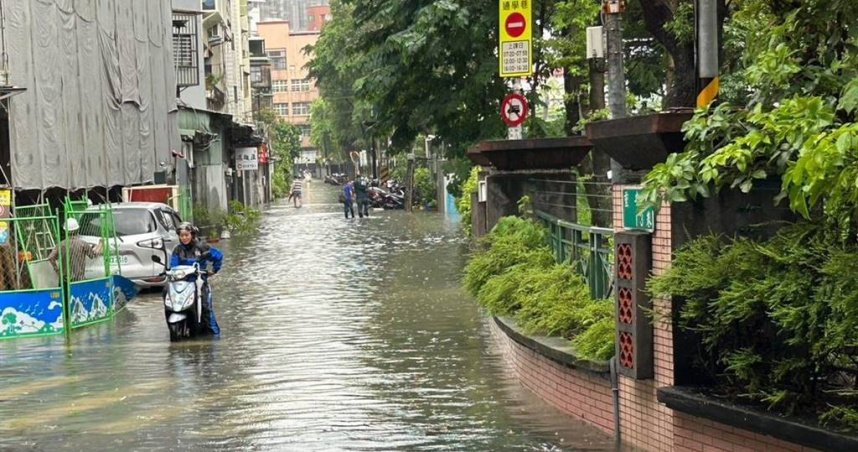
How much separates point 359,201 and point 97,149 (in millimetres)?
25723

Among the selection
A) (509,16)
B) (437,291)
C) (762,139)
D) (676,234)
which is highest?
(509,16)

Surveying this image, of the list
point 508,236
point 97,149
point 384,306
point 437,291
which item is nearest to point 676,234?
point 508,236

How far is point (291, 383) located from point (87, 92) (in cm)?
1542

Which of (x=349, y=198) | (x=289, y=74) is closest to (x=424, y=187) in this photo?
(x=349, y=198)

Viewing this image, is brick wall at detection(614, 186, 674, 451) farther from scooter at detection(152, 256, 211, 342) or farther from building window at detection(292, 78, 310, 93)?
building window at detection(292, 78, 310, 93)

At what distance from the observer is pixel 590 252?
441 inches

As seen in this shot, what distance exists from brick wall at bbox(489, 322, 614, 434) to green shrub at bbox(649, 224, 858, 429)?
4.42 ft

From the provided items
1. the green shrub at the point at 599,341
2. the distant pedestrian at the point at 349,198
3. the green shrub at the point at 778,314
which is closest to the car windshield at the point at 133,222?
the green shrub at the point at 599,341

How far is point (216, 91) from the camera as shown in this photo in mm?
62812

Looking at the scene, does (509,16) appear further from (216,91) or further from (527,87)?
(216,91)

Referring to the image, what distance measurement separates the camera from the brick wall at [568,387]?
358 inches

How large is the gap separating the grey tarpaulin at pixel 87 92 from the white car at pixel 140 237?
1.47 meters

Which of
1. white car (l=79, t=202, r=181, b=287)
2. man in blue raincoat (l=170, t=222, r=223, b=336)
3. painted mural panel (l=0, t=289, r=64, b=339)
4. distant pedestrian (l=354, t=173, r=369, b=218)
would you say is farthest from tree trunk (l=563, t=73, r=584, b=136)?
distant pedestrian (l=354, t=173, r=369, b=218)

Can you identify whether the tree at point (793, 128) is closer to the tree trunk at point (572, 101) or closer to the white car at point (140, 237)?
the white car at point (140, 237)
